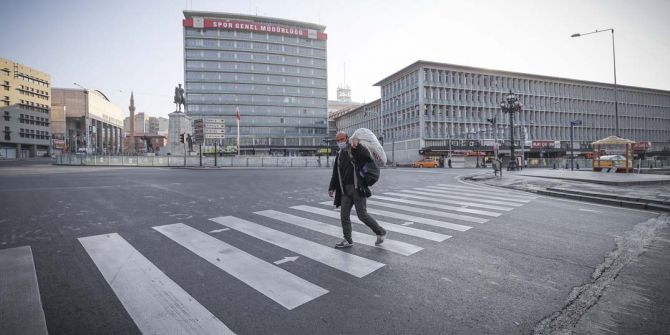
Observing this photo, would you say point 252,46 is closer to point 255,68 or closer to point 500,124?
point 255,68

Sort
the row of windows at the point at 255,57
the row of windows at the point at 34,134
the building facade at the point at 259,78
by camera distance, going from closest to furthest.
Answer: the row of windows at the point at 34,134
the building facade at the point at 259,78
the row of windows at the point at 255,57

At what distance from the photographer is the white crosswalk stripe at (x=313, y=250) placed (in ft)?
12.2

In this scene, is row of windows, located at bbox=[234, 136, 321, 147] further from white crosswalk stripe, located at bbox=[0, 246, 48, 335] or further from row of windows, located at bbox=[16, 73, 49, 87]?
white crosswalk stripe, located at bbox=[0, 246, 48, 335]

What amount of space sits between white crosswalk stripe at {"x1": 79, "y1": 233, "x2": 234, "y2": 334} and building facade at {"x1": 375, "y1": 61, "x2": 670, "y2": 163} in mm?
56723

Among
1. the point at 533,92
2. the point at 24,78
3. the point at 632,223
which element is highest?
the point at 24,78

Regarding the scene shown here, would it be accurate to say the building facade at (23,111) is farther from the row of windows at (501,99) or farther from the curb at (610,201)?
the curb at (610,201)

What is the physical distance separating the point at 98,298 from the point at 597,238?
702cm

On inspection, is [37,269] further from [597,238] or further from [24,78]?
[24,78]

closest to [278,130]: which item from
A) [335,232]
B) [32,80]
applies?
[32,80]

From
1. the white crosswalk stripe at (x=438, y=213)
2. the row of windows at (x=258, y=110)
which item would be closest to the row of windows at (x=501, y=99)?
the row of windows at (x=258, y=110)

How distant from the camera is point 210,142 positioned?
82562 millimetres

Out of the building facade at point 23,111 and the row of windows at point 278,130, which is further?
the row of windows at point 278,130

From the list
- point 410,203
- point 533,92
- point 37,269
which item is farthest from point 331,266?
point 533,92

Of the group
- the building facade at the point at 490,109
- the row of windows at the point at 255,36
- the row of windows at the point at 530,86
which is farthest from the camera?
the row of windows at the point at 255,36
